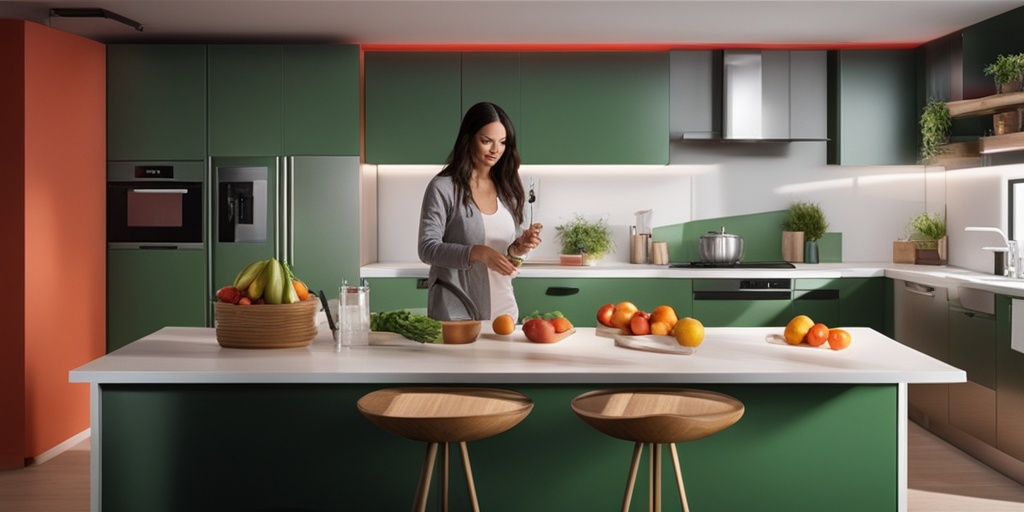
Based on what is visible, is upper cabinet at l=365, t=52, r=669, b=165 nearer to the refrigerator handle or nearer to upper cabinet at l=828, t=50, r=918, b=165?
the refrigerator handle

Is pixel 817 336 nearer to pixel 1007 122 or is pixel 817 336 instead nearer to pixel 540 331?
pixel 540 331

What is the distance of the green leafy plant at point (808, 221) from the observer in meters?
5.91

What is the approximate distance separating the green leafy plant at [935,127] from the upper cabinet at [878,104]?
0.84 ft

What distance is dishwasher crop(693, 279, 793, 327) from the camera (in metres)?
5.38

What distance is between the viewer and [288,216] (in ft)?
17.6

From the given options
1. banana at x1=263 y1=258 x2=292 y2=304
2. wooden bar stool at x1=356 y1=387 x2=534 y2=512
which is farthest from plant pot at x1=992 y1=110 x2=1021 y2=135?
banana at x1=263 y1=258 x2=292 y2=304

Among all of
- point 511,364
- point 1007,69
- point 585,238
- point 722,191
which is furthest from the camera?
point 722,191

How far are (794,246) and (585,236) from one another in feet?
4.36

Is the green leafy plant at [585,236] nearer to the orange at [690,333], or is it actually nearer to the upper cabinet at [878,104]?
the upper cabinet at [878,104]

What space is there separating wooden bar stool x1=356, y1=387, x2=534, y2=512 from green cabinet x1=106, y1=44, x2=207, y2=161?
139 inches

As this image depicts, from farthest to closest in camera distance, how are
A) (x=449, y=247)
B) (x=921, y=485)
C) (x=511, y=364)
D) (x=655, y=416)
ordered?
(x=921, y=485), (x=449, y=247), (x=511, y=364), (x=655, y=416)

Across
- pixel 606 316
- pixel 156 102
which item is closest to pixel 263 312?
pixel 606 316

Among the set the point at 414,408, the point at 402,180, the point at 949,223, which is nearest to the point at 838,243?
the point at 949,223

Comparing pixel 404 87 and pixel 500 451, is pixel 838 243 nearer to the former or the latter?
pixel 404 87
